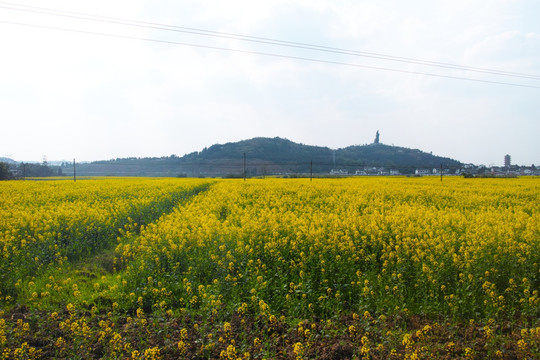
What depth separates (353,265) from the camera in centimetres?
675

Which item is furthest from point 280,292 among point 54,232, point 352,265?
point 54,232

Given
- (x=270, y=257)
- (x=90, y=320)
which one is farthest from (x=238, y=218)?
(x=90, y=320)

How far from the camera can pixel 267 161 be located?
84875 mm

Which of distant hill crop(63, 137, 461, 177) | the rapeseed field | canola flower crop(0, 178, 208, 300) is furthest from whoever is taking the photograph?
distant hill crop(63, 137, 461, 177)

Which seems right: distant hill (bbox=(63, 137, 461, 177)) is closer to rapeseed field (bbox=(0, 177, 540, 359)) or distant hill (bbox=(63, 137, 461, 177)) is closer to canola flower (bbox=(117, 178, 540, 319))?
canola flower (bbox=(117, 178, 540, 319))

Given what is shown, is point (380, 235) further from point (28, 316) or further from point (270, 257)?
point (28, 316)

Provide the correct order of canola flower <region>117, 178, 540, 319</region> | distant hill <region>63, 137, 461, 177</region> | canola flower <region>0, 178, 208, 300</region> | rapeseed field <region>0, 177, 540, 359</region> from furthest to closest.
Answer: distant hill <region>63, 137, 461, 177</region>
canola flower <region>0, 178, 208, 300</region>
canola flower <region>117, 178, 540, 319</region>
rapeseed field <region>0, 177, 540, 359</region>

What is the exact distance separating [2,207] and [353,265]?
43.4ft

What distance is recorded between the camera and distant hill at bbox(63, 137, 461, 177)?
2849 inches

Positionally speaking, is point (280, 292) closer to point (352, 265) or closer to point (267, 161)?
point (352, 265)

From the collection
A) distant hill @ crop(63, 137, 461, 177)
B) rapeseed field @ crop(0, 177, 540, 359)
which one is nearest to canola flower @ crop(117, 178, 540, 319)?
rapeseed field @ crop(0, 177, 540, 359)

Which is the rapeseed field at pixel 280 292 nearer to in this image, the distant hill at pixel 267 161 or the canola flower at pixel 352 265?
the canola flower at pixel 352 265

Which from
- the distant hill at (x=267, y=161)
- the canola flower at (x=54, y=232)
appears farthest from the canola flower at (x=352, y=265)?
the distant hill at (x=267, y=161)

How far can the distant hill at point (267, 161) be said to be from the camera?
237 feet
